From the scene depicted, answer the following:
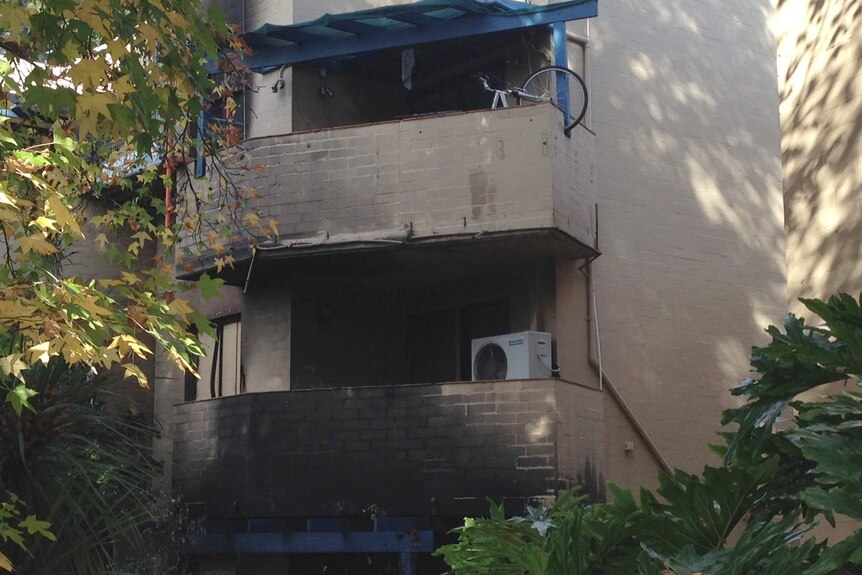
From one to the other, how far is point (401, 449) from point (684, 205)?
16.7ft

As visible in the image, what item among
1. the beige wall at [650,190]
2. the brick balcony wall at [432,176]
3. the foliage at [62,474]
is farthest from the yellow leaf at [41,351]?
the beige wall at [650,190]

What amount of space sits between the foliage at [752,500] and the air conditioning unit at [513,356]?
9775 mm

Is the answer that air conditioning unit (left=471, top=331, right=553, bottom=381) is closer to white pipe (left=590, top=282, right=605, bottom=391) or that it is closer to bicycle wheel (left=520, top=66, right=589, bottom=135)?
white pipe (left=590, top=282, right=605, bottom=391)

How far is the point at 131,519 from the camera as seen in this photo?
8750 mm

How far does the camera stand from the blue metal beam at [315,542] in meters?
13.8

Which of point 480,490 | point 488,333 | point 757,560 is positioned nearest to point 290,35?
point 488,333

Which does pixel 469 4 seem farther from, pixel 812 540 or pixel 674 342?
pixel 812 540

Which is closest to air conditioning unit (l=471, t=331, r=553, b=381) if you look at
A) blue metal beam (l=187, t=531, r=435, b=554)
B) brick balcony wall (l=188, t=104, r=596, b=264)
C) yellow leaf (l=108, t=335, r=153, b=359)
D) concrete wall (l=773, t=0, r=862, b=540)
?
brick balcony wall (l=188, t=104, r=596, b=264)

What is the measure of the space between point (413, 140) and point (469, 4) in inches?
62.4

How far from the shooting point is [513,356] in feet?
47.3

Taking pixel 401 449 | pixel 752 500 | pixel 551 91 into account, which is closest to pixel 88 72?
pixel 752 500

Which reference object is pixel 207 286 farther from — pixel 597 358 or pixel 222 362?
pixel 222 362

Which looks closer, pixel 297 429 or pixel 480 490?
pixel 480 490

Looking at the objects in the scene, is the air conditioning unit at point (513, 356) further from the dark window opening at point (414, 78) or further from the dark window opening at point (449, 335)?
the dark window opening at point (414, 78)
